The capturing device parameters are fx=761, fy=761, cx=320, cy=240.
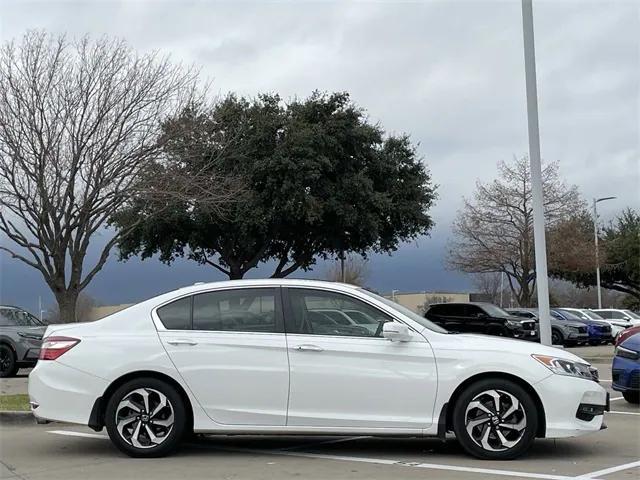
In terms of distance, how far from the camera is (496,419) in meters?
6.89

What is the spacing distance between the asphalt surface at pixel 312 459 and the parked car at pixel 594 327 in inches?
876

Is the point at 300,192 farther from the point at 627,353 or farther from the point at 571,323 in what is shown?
the point at 627,353

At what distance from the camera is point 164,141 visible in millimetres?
21250

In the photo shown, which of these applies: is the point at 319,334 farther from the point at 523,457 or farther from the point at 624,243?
the point at 624,243

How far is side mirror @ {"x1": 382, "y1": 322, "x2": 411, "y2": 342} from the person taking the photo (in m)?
6.95

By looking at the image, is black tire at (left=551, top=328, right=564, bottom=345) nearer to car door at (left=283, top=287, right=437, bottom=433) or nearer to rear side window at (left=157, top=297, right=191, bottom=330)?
car door at (left=283, top=287, right=437, bottom=433)

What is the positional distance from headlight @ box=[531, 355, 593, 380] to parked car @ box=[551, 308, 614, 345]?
23.8 metres

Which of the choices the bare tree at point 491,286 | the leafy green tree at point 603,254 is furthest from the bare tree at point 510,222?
the bare tree at point 491,286

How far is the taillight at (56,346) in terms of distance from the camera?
730 centimetres

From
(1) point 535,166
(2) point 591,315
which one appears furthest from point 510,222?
(1) point 535,166

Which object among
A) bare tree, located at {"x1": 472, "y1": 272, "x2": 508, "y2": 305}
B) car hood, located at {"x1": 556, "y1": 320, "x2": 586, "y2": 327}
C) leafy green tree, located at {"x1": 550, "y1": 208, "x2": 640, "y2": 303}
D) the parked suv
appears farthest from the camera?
bare tree, located at {"x1": 472, "y1": 272, "x2": 508, "y2": 305}

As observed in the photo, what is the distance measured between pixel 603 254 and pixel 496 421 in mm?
42213

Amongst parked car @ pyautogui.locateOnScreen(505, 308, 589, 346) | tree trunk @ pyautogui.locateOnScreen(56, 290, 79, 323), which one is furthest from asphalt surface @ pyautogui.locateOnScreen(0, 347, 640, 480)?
parked car @ pyautogui.locateOnScreen(505, 308, 589, 346)

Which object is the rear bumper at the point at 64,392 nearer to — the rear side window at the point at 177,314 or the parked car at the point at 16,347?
the rear side window at the point at 177,314
